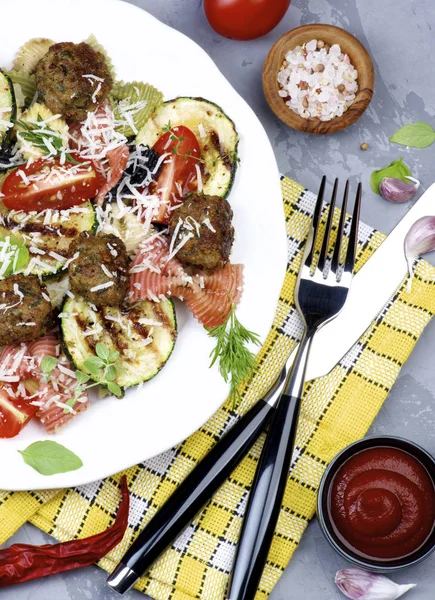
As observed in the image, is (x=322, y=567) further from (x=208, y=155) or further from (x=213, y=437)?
(x=208, y=155)

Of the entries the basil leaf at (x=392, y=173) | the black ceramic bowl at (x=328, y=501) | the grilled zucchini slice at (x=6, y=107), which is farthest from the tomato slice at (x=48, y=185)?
the black ceramic bowl at (x=328, y=501)

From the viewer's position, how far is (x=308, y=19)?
4.95 meters

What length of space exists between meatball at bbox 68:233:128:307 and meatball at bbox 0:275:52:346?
190mm

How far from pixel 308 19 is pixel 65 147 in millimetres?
1901

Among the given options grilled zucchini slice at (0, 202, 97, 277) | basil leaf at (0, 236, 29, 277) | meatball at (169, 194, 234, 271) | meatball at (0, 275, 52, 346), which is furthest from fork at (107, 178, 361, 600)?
basil leaf at (0, 236, 29, 277)

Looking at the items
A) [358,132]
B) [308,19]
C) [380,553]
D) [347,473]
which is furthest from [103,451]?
[308,19]

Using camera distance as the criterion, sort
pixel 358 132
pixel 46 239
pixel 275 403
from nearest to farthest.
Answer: pixel 46 239 < pixel 275 403 < pixel 358 132

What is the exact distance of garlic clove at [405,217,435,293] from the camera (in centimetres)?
457

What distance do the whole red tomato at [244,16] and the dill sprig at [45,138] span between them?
133 cm

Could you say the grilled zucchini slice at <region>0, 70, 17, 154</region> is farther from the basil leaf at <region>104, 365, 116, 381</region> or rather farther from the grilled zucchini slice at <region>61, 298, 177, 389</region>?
the basil leaf at <region>104, 365, 116, 381</region>

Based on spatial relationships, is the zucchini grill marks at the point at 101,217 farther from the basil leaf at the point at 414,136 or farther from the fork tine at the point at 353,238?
the basil leaf at the point at 414,136

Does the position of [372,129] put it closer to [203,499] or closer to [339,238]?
[339,238]

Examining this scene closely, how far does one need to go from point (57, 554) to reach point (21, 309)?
4.88 feet

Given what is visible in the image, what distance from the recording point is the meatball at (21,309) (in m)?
3.74
